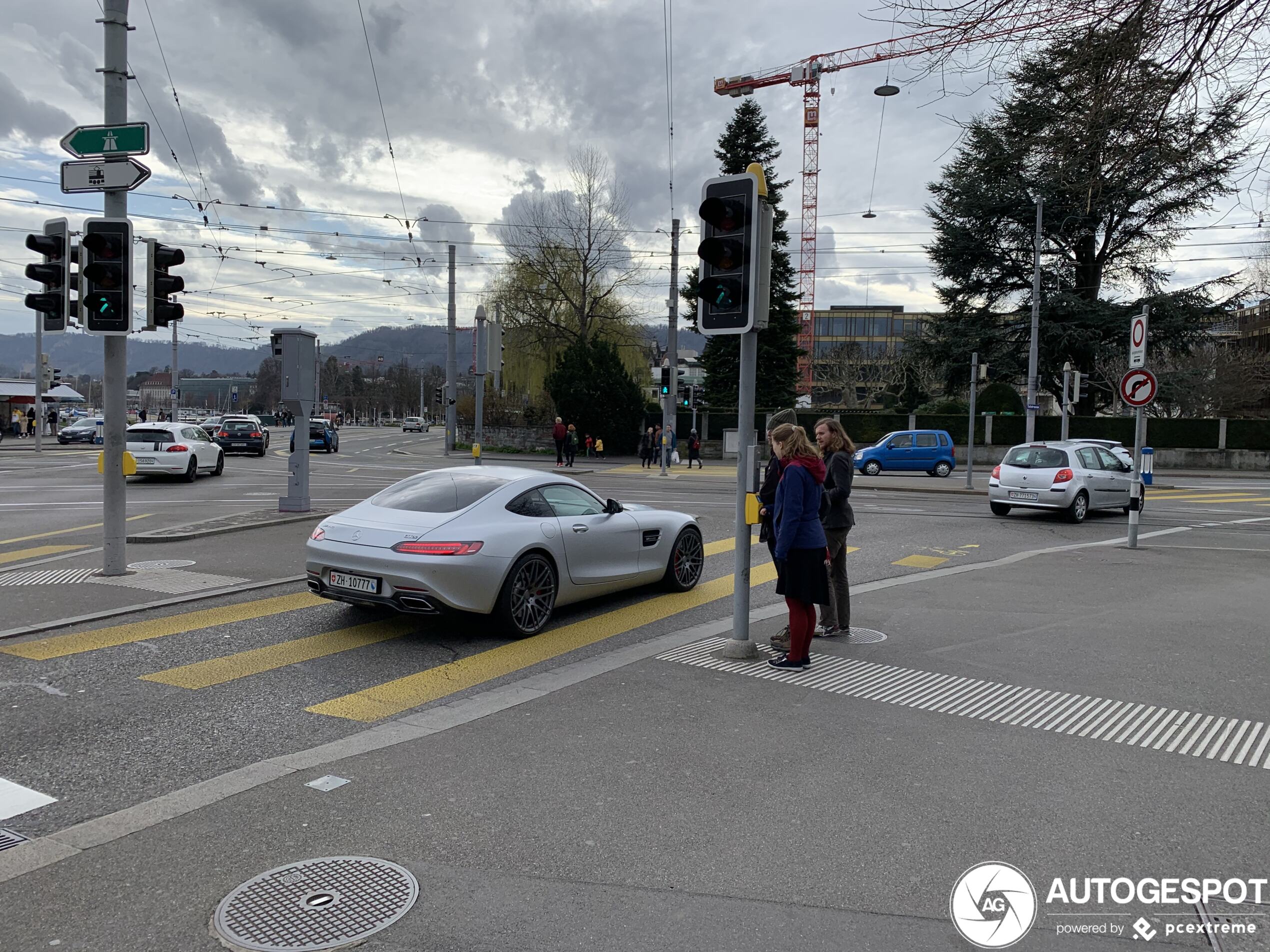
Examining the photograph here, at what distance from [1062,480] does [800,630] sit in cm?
1270

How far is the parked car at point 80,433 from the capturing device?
154 ft

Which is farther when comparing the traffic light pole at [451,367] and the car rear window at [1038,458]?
the traffic light pole at [451,367]

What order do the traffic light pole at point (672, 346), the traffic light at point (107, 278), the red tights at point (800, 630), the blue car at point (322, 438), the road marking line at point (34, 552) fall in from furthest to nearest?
the blue car at point (322, 438), the traffic light pole at point (672, 346), the road marking line at point (34, 552), the traffic light at point (107, 278), the red tights at point (800, 630)

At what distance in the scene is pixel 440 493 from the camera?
796cm

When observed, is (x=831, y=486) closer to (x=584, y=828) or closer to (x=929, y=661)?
(x=929, y=661)

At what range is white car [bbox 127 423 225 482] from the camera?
75.0ft

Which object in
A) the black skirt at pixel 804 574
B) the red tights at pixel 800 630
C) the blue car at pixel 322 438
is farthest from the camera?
the blue car at pixel 322 438

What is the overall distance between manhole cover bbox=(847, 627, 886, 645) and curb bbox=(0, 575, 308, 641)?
220 inches

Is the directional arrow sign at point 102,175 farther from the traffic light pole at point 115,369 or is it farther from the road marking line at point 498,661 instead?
the road marking line at point 498,661

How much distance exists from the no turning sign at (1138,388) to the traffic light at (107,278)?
1295 cm

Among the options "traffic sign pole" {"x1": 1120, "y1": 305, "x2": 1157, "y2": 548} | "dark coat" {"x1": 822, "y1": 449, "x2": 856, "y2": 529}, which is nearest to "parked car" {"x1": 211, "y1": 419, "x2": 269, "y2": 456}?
"traffic sign pole" {"x1": 1120, "y1": 305, "x2": 1157, "y2": 548}

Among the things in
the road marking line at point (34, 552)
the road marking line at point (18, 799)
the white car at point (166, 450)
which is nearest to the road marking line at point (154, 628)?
the road marking line at point (18, 799)

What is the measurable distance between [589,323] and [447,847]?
4869 cm

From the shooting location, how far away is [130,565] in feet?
33.8
